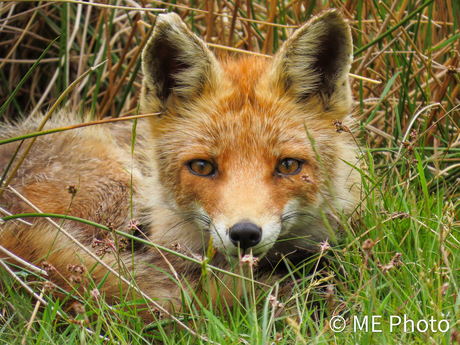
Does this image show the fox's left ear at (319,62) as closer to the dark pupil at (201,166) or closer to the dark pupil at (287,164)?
the dark pupil at (287,164)

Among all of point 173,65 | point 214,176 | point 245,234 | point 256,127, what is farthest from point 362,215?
point 173,65

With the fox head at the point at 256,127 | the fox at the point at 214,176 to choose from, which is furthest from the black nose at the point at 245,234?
the fox head at the point at 256,127

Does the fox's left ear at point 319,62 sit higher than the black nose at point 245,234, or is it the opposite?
the fox's left ear at point 319,62

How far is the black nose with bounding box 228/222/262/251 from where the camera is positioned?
2832 millimetres

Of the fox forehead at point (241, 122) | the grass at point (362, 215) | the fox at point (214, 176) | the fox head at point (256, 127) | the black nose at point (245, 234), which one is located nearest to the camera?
the grass at point (362, 215)

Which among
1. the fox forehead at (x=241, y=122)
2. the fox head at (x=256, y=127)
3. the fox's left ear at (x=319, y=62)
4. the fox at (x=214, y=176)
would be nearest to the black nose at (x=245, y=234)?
the fox at (x=214, y=176)

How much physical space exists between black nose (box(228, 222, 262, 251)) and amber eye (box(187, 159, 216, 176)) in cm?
60

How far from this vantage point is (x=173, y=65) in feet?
12.2

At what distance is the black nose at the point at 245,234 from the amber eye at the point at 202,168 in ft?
1.98

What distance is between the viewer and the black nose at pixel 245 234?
9.29 feet

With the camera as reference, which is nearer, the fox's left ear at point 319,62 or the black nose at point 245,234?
the black nose at point 245,234

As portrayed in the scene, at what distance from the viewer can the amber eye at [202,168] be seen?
340cm

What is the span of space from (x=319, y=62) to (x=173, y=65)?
2.97 feet

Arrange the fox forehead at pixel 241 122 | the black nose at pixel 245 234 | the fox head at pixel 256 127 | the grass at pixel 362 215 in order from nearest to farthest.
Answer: the grass at pixel 362 215
the black nose at pixel 245 234
the fox head at pixel 256 127
the fox forehead at pixel 241 122
